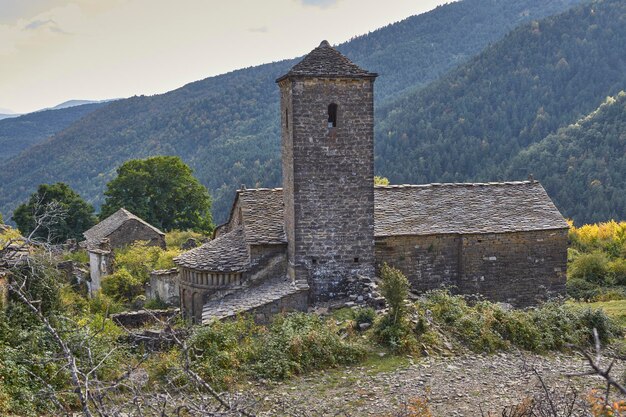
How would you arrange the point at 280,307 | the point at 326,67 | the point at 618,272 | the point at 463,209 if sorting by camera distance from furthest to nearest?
the point at 618,272, the point at 463,209, the point at 326,67, the point at 280,307

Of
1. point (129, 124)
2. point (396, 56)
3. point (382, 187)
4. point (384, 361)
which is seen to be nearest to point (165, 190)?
point (382, 187)

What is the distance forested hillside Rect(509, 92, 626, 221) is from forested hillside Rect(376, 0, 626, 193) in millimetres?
7063

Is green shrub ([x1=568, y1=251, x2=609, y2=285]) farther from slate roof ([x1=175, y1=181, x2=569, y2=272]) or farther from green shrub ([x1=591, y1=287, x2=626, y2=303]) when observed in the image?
slate roof ([x1=175, y1=181, x2=569, y2=272])

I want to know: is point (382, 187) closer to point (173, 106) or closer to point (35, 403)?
point (35, 403)

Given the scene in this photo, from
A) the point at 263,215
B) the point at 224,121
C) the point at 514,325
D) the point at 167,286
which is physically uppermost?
the point at 224,121

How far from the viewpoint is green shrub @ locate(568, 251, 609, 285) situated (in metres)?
25.3

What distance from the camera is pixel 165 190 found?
43812mm

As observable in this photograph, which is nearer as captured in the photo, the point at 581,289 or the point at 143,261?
the point at 581,289

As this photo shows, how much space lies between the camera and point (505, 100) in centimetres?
7800

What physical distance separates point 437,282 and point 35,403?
1218 cm

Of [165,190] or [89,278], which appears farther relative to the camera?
[165,190]

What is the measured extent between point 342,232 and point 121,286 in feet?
40.4

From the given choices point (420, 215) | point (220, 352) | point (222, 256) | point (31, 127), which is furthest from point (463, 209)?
point (31, 127)

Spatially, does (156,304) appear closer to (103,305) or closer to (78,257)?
(103,305)
